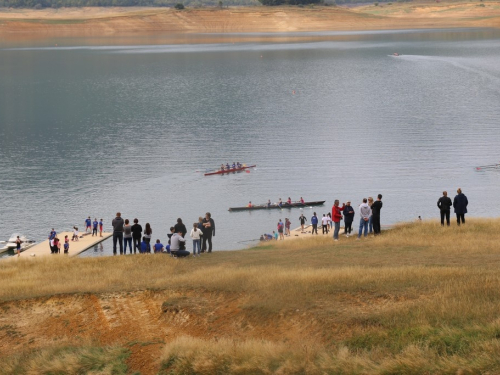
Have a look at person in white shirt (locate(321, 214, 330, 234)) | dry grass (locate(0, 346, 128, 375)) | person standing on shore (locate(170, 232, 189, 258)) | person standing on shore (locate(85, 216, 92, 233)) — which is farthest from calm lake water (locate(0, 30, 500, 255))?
dry grass (locate(0, 346, 128, 375))

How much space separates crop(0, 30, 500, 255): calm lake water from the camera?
1868 inches

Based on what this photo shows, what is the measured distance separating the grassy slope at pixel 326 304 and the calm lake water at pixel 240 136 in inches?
694

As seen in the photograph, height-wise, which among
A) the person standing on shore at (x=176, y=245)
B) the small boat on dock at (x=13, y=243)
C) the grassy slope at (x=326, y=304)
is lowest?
the small boat on dock at (x=13, y=243)

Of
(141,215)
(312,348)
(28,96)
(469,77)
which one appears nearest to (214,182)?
(141,215)

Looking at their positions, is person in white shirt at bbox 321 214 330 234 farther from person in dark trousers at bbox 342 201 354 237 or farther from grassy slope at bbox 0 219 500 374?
grassy slope at bbox 0 219 500 374

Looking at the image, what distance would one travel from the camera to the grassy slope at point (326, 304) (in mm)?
12703

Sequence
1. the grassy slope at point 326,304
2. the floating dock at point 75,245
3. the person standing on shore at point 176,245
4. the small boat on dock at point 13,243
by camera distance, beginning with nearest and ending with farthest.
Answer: the grassy slope at point 326,304
the person standing on shore at point 176,245
the floating dock at point 75,245
the small boat on dock at point 13,243

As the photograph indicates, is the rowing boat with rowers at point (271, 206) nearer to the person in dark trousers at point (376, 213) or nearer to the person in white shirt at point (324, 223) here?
the person in white shirt at point (324, 223)

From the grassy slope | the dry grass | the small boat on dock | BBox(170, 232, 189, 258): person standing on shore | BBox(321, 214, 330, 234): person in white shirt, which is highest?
the grassy slope

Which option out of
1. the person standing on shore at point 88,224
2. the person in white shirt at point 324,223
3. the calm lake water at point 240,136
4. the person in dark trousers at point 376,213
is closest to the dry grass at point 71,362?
the person in dark trousers at point 376,213

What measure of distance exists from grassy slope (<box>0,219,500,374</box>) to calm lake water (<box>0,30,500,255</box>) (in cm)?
1763

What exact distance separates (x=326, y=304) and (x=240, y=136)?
2128 inches

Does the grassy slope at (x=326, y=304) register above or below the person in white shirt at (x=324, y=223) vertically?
above

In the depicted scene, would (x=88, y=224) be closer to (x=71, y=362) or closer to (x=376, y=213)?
(x=376, y=213)
